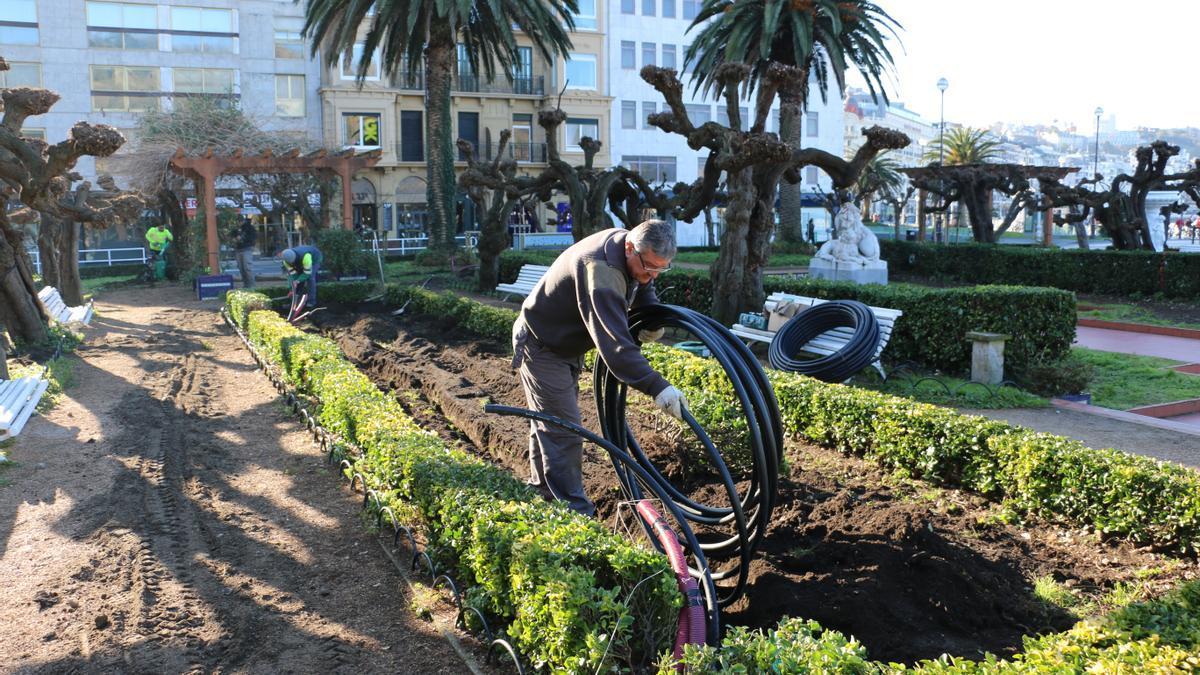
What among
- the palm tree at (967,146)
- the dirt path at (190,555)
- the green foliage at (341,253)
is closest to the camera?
the dirt path at (190,555)

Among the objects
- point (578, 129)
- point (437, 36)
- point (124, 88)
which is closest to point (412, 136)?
point (578, 129)

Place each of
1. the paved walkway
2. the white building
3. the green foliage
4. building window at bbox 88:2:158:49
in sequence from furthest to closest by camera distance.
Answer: the white building
building window at bbox 88:2:158:49
the green foliage
the paved walkway

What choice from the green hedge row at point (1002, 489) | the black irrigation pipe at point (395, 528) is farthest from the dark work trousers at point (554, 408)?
the green hedge row at point (1002, 489)

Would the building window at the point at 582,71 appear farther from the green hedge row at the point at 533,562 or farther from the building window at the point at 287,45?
the green hedge row at the point at 533,562

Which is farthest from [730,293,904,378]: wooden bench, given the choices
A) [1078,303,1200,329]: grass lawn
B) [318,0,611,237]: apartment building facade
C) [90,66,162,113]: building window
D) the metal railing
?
[90,66,162,113]: building window

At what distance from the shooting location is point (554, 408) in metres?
5.89

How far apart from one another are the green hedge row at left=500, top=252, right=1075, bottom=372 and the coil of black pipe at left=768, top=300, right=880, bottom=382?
1.00 m

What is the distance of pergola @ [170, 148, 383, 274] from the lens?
26.3 meters

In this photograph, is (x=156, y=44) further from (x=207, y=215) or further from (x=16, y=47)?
(x=207, y=215)

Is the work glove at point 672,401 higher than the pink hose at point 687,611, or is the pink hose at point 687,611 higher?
the work glove at point 672,401

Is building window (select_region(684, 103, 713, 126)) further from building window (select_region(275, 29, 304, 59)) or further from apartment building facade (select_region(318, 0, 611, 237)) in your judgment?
building window (select_region(275, 29, 304, 59))

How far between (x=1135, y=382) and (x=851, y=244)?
24.0 ft

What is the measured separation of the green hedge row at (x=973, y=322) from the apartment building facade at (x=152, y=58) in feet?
119

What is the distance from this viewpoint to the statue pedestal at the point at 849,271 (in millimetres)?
18297
